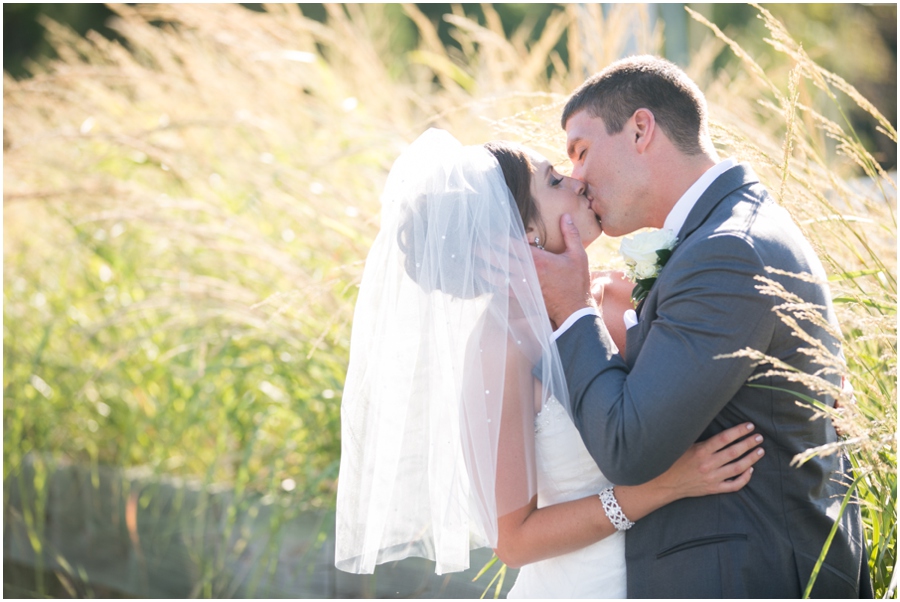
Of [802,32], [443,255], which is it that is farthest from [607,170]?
[802,32]

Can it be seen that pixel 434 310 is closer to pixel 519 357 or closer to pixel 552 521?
pixel 519 357

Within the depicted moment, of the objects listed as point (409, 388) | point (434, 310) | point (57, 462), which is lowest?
point (57, 462)

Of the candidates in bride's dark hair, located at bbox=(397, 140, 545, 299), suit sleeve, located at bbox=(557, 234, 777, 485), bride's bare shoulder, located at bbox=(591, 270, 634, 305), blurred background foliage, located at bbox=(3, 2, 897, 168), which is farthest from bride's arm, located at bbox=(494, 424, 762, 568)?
blurred background foliage, located at bbox=(3, 2, 897, 168)

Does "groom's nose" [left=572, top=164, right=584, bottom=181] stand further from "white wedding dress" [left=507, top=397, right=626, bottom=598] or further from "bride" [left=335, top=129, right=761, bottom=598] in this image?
"white wedding dress" [left=507, top=397, right=626, bottom=598]

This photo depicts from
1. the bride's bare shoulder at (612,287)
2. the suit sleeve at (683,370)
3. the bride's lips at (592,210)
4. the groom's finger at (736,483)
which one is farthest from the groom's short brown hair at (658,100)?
the groom's finger at (736,483)

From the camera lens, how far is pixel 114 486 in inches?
197

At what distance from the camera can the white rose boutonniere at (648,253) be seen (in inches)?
90.7

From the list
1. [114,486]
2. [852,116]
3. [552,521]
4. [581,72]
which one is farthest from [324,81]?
[852,116]

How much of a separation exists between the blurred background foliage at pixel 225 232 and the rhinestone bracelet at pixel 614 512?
1204 mm

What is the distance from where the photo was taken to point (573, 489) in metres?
2.44

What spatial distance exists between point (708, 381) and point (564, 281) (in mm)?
562

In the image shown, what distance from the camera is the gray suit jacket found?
79.6 inches

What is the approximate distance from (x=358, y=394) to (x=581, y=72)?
297 cm

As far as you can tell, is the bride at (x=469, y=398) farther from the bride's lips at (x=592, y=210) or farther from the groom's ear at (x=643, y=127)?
the groom's ear at (x=643, y=127)
